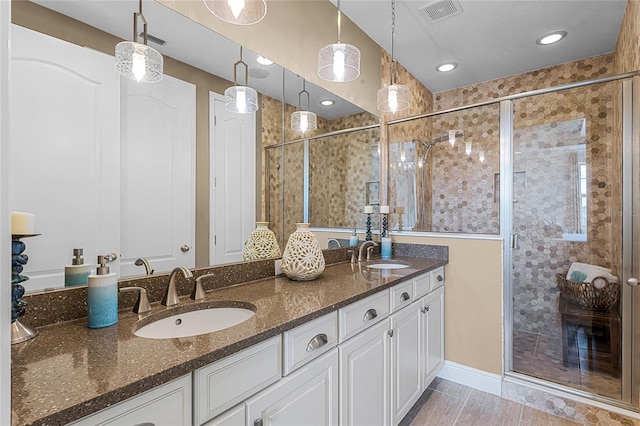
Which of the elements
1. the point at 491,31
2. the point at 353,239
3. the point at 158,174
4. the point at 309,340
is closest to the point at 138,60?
the point at 158,174

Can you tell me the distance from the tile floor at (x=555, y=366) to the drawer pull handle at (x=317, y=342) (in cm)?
180

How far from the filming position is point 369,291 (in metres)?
1.43

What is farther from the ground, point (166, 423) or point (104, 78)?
point (104, 78)

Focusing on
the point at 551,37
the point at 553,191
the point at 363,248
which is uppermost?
the point at 551,37

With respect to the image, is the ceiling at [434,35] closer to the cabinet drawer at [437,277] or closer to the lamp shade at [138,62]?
the lamp shade at [138,62]

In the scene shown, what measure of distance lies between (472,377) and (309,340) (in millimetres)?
1823

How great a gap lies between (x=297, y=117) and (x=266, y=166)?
437 mm

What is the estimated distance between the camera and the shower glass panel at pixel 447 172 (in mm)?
2545

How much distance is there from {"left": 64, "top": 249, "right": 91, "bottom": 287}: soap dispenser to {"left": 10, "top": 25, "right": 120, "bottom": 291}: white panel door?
0.01 m

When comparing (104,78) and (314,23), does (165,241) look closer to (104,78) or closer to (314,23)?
(104,78)

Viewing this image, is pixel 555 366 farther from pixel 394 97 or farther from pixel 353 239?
pixel 394 97

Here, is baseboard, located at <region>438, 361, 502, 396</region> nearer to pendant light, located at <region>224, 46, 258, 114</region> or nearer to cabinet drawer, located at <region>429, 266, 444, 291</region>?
cabinet drawer, located at <region>429, 266, 444, 291</region>

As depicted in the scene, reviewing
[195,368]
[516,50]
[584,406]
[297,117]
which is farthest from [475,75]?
[195,368]

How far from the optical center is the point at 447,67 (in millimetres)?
3090
